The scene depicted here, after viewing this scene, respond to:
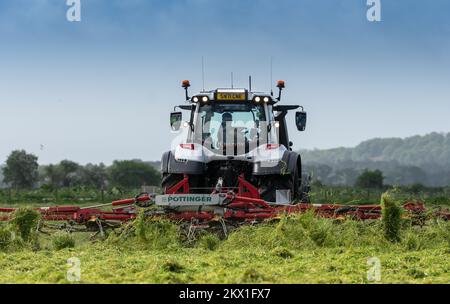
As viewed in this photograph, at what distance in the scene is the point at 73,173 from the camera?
70.7m

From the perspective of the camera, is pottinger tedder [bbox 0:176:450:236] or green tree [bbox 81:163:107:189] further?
green tree [bbox 81:163:107:189]

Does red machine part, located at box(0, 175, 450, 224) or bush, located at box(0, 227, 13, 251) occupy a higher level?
red machine part, located at box(0, 175, 450, 224)

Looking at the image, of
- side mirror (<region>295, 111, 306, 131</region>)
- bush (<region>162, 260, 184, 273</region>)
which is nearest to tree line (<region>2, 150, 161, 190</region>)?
side mirror (<region>295, 111, 306, 131</region>)

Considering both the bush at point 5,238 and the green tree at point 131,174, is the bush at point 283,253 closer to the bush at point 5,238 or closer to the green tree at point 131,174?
the bush at point 5,238

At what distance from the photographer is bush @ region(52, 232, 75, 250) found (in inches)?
364

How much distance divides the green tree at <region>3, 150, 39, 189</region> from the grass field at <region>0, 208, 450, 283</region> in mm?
55170

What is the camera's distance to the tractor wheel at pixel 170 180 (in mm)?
11656

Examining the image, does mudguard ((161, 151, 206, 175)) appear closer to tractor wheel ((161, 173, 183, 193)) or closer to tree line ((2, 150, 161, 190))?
tractor wheel ((161, 173, 183, 193))

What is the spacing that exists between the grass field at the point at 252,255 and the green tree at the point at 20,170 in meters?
55.2

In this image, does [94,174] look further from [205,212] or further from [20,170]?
[205,212]

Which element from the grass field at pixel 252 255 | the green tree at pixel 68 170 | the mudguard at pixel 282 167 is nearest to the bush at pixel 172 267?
the grass field at pixel 252 255

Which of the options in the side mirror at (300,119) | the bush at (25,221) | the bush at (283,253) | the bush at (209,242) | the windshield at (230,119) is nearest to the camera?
the bush at (283,253)

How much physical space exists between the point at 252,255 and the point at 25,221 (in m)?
3.25
